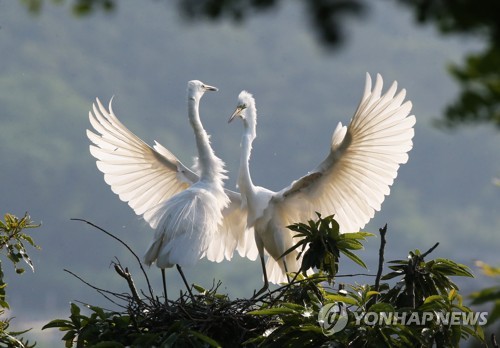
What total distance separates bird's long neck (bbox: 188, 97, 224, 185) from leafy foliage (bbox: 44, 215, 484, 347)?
1.04m

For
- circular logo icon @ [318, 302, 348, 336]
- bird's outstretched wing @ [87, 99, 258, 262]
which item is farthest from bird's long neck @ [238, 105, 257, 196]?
circular logo icon @ [318, 302, 348, 336]

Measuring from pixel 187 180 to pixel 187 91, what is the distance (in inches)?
32.6

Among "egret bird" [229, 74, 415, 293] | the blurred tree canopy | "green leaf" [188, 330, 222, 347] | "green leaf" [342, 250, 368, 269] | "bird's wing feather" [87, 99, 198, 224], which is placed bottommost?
the blurred tree canopy

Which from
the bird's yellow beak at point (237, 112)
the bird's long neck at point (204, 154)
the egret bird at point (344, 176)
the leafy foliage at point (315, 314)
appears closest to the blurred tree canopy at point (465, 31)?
the leafy foliage at point (315, 314)

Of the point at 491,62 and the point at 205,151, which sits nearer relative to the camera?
the point at 491,62

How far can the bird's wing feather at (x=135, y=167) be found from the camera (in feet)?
20.9

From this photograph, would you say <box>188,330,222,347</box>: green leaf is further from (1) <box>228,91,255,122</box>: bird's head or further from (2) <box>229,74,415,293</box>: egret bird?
(1) <box>228,91,255,122</box>: bird's head

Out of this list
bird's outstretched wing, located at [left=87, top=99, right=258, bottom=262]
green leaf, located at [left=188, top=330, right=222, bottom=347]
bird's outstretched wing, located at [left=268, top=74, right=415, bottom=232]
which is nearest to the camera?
green leaf, located at [left=188, top=330, right=222, bottom=347]

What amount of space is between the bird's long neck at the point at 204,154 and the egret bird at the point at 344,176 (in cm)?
25

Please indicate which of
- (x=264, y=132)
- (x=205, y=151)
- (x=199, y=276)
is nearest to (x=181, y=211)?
(x=205, y=151)

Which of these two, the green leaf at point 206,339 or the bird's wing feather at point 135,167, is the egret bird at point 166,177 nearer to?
the bird's wing feather at point 135,167

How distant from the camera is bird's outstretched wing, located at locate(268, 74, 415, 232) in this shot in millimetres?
5383

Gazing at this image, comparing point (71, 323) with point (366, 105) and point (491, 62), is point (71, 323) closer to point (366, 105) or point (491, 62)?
point (366, 105)

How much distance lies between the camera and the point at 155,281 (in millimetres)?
49844
